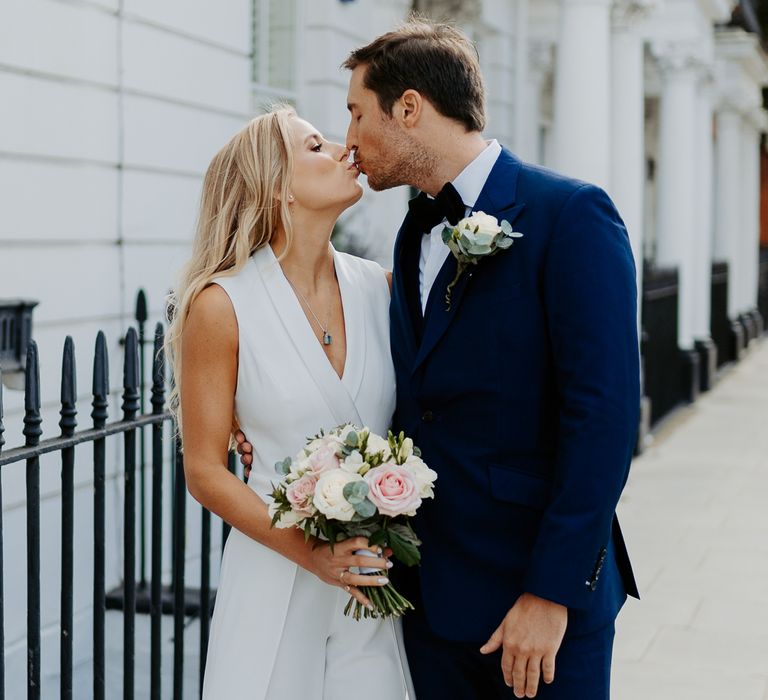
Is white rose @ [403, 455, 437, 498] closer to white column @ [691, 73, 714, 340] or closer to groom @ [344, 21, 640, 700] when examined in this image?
groom @ [344, 21, 640, 700]

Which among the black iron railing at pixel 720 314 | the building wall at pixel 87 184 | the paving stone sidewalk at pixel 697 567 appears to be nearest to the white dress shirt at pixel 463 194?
the building wall at pixel 87 184

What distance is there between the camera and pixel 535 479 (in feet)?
8.74

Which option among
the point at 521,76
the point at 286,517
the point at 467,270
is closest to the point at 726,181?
the point at 521,76

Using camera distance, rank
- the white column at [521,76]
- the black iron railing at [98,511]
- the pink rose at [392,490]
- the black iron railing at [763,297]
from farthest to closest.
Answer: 1. the black iron railing at [763,297]
2. the white column at [521,76]
3. the black iron railing at [98,511]
4. the pink rose at [392,490]

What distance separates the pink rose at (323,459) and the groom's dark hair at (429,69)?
0.77m

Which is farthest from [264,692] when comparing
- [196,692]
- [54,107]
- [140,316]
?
[54,107]

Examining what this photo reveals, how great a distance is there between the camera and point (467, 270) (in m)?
2.65

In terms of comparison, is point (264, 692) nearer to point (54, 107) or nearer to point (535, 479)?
point (535, 479)

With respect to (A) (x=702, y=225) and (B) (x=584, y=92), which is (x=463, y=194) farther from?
(A) (x=702, y=225)

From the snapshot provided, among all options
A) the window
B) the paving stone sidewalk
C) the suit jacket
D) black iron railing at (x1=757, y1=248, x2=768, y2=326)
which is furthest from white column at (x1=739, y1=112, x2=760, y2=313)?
the suit jacket

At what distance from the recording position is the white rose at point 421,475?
253 centimetres

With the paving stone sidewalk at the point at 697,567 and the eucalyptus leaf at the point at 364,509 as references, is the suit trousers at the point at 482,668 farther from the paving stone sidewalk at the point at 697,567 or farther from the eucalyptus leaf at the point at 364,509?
the paving stone sidewalk at the point at 697,567

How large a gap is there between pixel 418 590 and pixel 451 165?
100 cm

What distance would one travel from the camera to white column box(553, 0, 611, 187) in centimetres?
898
